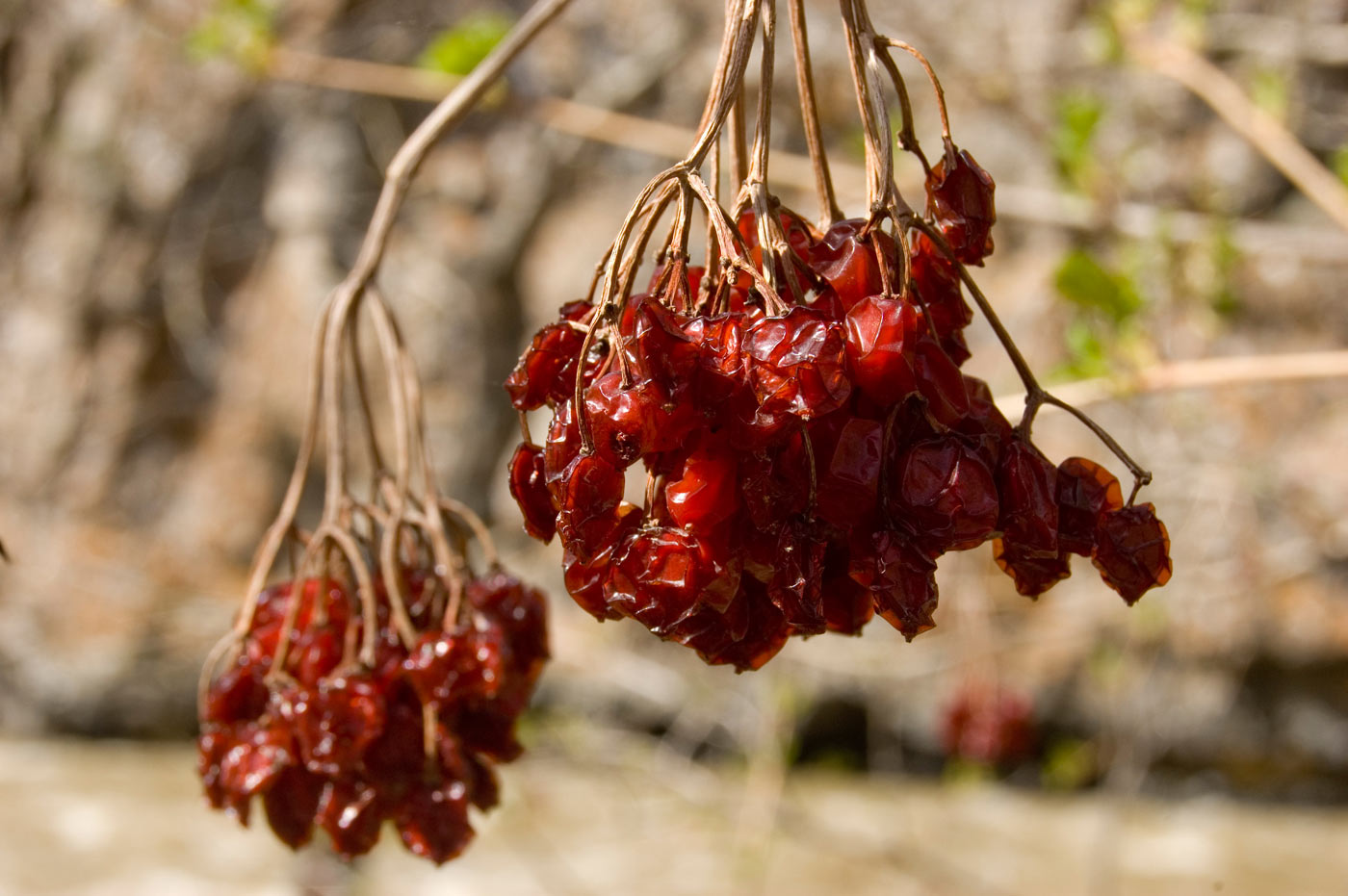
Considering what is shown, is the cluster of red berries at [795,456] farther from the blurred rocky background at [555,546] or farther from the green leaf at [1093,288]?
the blurred rocky background at [555,546]

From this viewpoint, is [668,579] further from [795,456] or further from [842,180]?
[842,180]

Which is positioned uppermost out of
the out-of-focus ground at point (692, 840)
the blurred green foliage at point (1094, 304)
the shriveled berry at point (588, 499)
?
the blurred green foliage at point (1094, 304)

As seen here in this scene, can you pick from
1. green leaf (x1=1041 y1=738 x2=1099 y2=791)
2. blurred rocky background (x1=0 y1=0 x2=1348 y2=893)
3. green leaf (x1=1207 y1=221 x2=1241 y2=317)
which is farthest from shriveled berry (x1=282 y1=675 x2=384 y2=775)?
green leaf (x1=1041 y1=738 x2=1099 y2=791)

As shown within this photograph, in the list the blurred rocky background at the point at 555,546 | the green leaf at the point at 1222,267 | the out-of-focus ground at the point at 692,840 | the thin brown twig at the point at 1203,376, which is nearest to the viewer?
the thin brown twig at the point at 1203,376

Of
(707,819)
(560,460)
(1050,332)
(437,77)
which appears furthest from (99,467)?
(560,460)

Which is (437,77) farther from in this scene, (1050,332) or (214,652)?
(1050,332)

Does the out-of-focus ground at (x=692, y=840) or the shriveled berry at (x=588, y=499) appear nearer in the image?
the shriveled berry at (x=588, y=499)

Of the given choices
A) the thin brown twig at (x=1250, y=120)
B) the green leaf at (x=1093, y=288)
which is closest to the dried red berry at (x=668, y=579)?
the green leaf at (x=1093, y=288)

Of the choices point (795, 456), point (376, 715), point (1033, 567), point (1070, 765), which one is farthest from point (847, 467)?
point (1070, 765)
